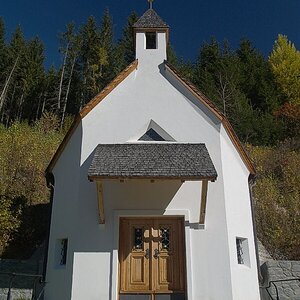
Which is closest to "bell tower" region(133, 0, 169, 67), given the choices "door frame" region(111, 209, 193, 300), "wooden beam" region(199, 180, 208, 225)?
"wooden beam" region(199, 180, 208, 225)

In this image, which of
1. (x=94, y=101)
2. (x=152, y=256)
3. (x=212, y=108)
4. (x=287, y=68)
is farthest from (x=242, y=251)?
(x=287, y=68)

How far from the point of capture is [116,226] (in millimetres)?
10211

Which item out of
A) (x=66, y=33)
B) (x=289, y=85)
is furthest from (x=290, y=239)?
(x=66, y=33)

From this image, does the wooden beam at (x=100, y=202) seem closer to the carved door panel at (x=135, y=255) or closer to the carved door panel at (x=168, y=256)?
the carved door panel at (x=135, y=255)

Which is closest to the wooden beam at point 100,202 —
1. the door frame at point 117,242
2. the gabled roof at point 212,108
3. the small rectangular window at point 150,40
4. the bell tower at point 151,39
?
the door frame at point 117,242

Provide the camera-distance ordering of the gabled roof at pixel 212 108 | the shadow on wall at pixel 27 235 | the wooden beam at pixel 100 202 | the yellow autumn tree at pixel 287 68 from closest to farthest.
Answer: the wooden beam at pixel 100 202
the gabled roof at pixel 212 108
the shadow on wall at pixel 27 235
the yellow autumn tree at pixel 287 68

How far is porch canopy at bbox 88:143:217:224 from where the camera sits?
30.1ft

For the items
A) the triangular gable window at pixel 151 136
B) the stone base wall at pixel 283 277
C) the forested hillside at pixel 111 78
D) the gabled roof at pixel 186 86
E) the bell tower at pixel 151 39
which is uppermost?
the forested hillside at pixel 111 78

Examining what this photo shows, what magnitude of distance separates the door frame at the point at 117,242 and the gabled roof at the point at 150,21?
272 inches

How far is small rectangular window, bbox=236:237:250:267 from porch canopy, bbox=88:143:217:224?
183 centimetres

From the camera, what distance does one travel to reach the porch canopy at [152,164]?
30.1ft

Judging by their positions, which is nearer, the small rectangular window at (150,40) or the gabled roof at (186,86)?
the gabled roof at (186,86)

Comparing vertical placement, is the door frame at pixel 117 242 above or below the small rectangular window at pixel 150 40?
below

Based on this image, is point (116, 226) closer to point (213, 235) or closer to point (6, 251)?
point (213, 235)
